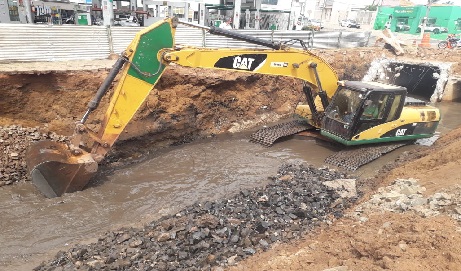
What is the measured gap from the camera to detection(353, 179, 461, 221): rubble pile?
14.4 feet

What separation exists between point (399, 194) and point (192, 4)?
21.8 meters

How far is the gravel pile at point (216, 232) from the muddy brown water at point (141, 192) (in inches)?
17.7

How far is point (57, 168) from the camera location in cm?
549

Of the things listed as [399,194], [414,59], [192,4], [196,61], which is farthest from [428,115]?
[192,4]

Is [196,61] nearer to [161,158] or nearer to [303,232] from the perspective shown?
[161,158]

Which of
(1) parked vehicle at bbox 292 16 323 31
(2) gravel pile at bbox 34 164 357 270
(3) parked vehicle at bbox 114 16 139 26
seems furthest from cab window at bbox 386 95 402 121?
(1) parked vehicle at bbox 292 16 323 31

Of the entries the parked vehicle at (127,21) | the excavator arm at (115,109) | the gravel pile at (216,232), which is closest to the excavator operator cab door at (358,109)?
the gravel pile at (216,232)

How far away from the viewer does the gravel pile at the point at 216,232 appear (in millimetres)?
4402

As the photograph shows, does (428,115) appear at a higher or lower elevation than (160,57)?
lower

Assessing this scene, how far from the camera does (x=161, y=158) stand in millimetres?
8000

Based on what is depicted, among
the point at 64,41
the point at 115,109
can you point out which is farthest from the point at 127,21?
the point at 115,109

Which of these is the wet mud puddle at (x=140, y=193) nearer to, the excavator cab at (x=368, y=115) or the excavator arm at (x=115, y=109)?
the excavator arm at (x=115, y=109)

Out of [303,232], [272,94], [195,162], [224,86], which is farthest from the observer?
[272,94]

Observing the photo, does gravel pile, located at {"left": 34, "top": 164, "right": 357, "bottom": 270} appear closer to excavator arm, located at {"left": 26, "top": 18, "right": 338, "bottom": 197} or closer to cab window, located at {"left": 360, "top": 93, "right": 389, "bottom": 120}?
excavator arm, located at {"left": 26, "top": 18, "right": 338, "bottom": 197}
